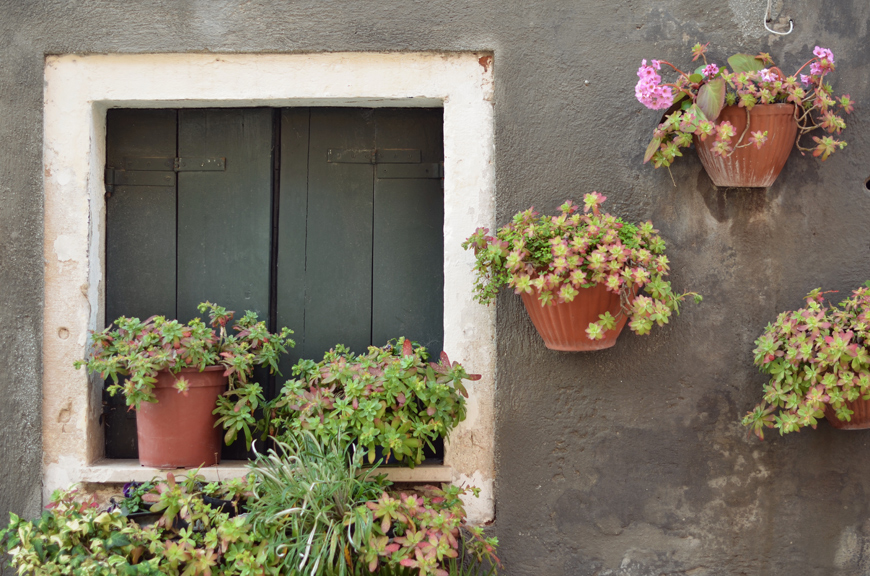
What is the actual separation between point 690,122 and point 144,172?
6.84 feet

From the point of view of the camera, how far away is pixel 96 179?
96.3 inches

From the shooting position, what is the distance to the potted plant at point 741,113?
2084 millimetres

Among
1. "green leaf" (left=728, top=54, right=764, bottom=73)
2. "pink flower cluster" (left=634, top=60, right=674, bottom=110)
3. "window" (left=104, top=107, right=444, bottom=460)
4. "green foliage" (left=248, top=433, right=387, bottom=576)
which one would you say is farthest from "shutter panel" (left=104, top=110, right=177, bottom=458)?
"green leaf" (left=728, top=54, right=764, bottom=73)

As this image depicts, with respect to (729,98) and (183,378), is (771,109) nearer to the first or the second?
(729,98)

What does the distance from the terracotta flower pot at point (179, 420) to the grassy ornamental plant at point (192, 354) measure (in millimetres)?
37

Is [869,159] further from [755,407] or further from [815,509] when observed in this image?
[815,509]

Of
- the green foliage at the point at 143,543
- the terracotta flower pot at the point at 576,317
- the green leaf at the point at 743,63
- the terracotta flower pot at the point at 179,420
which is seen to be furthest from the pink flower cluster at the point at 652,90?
the green foliage at the point at 143,543

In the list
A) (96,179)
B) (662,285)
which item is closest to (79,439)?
(96,179)

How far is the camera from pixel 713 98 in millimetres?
2082

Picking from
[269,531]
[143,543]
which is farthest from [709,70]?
[143,543]

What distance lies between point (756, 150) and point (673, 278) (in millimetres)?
514

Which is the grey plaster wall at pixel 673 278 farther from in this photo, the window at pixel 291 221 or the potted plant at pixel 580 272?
the window at pixel 291 221

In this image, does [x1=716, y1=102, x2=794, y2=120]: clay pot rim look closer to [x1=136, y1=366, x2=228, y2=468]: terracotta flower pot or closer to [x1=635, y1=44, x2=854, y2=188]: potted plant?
[x1=635, y1=44, x2=854, y2=188]: potted plant

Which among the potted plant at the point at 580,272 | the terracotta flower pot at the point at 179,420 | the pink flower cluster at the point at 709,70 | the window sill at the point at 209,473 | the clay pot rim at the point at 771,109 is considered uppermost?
the pink flower cluster at the point at 709,70
